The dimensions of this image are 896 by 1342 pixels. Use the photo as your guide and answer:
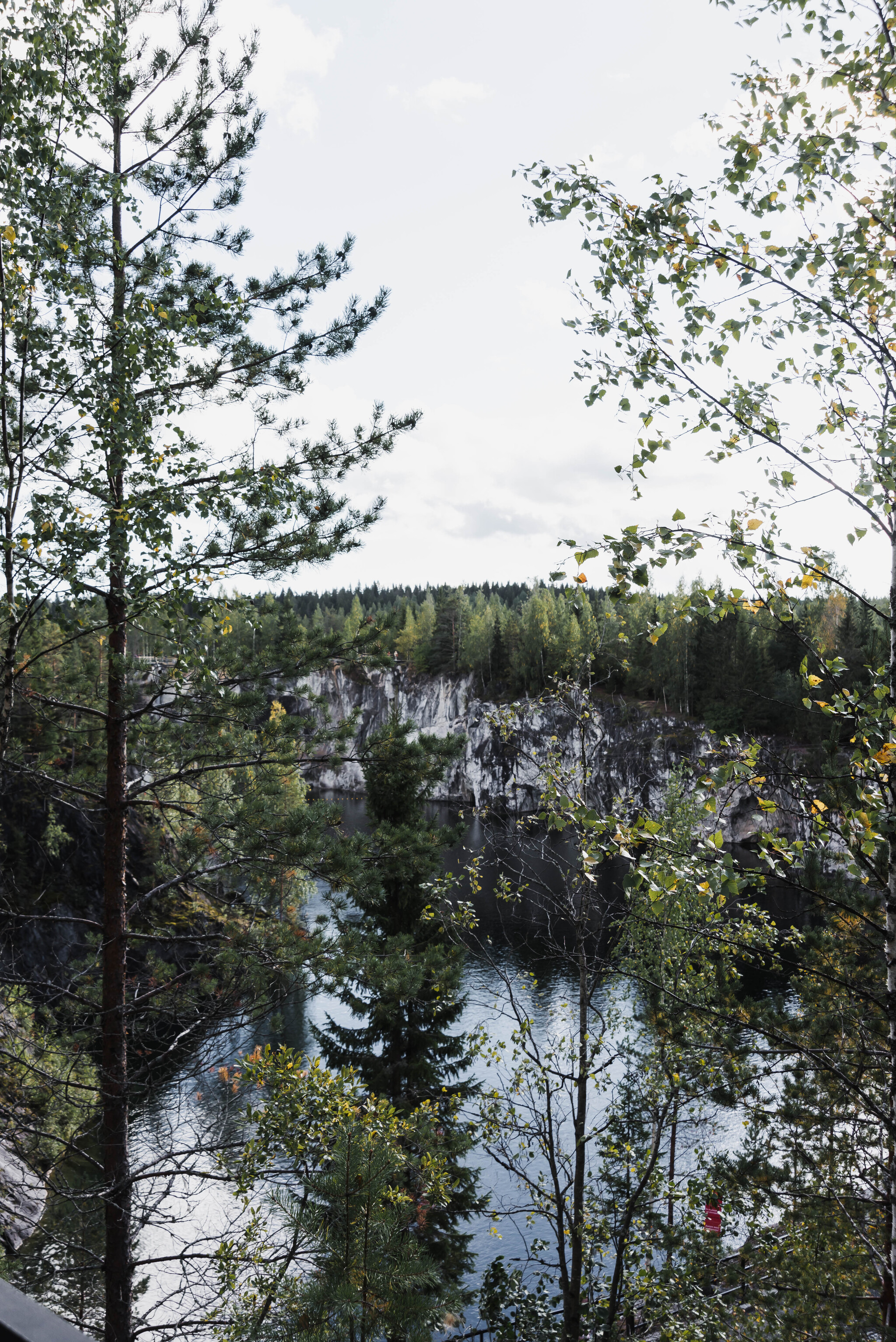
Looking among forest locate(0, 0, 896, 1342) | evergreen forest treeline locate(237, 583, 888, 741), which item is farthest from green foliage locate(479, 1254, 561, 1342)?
evergreen forest treeline locate(237, 583, 888, 741)

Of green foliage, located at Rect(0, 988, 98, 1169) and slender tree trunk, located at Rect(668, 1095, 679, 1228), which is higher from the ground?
green foliage, located at Rect(0, 988, 98, 1169)

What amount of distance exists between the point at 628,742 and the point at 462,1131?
4666 millimetres

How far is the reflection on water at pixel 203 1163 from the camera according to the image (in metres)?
6.01

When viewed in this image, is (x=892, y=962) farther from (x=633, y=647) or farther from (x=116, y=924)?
(x=116, y=924)

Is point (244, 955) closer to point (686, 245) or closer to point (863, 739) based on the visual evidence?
point (863, 739)

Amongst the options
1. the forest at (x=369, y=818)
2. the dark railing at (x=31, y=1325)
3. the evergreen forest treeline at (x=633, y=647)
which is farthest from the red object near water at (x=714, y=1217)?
the dark railing at (x=31, y=1325)

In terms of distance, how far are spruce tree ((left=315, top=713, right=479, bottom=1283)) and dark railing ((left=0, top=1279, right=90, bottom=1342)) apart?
17.8 ft

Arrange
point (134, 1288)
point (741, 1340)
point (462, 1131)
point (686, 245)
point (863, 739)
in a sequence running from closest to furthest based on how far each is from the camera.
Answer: point (863, 739) → point (686, 245) → point (741, 1340) → point (134, 1288) → point (462, 1131)

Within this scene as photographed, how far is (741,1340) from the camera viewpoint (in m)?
5.99

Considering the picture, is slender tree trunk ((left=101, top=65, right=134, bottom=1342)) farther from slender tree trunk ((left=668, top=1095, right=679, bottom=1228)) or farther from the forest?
slender tree trunk ((left=668, top=1095, right=679, bottom=1228))

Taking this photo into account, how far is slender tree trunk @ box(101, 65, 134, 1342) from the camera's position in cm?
554

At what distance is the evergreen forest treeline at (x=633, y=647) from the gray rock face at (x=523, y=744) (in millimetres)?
667

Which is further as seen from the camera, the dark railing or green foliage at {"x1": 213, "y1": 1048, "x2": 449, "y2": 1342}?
green foliage at {"x1": 213, "y1": 1048, "x2": 449, "y2": 1342}

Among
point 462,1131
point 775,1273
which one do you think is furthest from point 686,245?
point 775,1273
